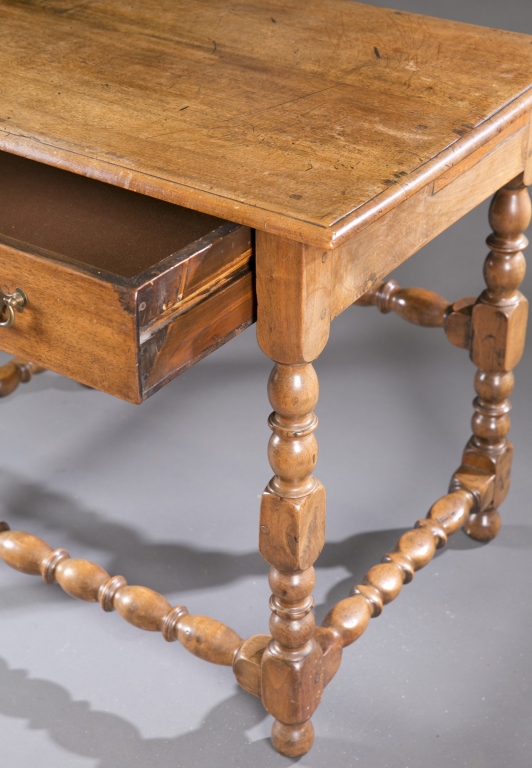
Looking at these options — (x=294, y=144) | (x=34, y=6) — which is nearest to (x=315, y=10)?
(x=34, y=6)

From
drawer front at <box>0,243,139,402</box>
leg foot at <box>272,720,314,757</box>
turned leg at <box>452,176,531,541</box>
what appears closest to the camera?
drawer front at <box>0,243,139,402</box>

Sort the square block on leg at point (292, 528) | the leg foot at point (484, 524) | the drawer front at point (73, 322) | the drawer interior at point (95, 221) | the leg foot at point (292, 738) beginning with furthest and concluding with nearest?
the leg foot at point (484, 524), the leg foot at point (292, 738), the square block on leg at point (292, 528), the drawer interior at point (95, 221), the drawer front at point (73, 322)

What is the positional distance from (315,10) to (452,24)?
19cm

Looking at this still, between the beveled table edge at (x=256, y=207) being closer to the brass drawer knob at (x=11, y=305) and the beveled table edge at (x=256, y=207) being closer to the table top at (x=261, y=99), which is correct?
the table top at (x=261, y=99)

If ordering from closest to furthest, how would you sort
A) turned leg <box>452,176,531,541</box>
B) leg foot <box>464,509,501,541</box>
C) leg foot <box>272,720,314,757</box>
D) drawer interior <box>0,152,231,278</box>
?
drawer interior <box>0,152,231,278</box>, leg foot <box>272,720,314,757</box>, turned leg <box>452,176,531,541</box>, leg foot <box>464,509,501,541</box>

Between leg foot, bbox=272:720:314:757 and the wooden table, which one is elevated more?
the wooden table

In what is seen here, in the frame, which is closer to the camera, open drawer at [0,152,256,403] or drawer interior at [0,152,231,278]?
open drawer at [0,152,256,403]

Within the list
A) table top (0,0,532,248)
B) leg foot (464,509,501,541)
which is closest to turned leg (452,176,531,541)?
leg foot (464,509,501,541)

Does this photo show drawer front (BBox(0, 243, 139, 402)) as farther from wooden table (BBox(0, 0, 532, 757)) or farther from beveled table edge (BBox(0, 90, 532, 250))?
beveled table edge (BBox(0, 90, 532, 250))

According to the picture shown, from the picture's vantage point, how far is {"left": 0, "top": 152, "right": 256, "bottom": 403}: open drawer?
3.15ft

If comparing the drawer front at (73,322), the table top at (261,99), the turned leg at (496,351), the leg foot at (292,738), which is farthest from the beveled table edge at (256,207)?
the leg foot at (292,738)

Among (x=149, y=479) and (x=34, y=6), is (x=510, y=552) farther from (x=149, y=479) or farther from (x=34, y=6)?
(x=34, y=6)

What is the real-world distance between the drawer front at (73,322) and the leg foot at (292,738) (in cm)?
55

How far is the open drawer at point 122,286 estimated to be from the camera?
960 millimetres
